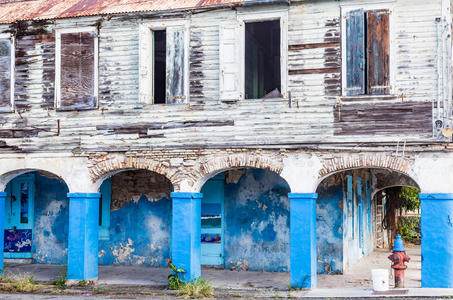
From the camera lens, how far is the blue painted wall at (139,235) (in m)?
16.4

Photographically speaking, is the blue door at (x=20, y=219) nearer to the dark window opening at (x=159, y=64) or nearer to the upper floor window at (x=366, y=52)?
the dark window opening at (x=159, y=64)

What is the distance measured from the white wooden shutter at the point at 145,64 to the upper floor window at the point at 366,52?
420 centimetres

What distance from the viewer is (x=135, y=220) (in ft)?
54.7

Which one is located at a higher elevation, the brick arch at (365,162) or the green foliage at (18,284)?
the brick arch at (365,162)

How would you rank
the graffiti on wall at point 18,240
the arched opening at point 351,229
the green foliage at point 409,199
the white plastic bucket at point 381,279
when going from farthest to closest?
1. the green foliage at point 409,199
2. the graffiti on wall at point 18,240
3. the arched opening at point 351,229
4. the white plastic bucket at point 381,279

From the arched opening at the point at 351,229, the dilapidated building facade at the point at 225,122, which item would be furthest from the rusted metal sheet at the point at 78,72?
the arched opening at the point at 351,229

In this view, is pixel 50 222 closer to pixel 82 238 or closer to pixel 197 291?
pixel 82 238

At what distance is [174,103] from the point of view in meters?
13.9

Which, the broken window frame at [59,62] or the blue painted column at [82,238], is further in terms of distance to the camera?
the broken window frame at [59,62]

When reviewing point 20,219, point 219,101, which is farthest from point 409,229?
point 20,219

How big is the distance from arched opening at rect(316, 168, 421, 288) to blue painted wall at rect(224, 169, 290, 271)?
0.88 meters

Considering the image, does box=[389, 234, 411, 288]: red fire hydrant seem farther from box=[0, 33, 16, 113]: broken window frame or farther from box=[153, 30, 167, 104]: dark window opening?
box=[0, 33, 16, 113]: broken window frame

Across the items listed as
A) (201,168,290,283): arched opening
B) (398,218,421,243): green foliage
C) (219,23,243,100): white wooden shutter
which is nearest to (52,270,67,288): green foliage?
(201,168,290,283): arched opening

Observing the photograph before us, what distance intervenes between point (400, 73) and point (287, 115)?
2353 millimetres
